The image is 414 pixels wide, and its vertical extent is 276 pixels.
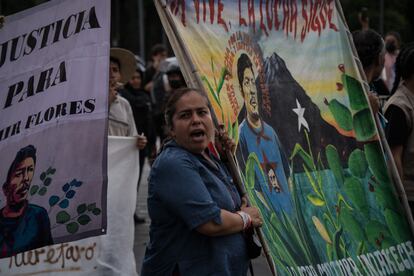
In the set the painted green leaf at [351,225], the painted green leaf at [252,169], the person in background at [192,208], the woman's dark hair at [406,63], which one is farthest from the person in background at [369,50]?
the person in background at [192,208]

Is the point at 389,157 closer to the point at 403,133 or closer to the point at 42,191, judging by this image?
the point at 403,133

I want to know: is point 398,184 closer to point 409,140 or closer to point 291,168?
point 409,140

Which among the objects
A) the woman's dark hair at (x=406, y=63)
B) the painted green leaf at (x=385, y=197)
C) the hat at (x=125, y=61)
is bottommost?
the painted green leaf at (x=385, y=197)

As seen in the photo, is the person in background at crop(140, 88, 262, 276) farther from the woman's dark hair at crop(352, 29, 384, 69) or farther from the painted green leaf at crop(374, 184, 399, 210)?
the woman's dark hair at crop(352, 29, 384, 69)

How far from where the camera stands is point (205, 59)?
453 cm

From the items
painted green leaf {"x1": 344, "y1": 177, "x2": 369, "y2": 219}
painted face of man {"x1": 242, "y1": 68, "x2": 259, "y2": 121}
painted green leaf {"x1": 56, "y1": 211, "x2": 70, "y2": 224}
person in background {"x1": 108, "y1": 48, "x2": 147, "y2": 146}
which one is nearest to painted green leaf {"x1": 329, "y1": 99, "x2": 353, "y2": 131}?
painted green leaf {"x1": 344, "y1": 177, "x2": 369, "y2": 219}

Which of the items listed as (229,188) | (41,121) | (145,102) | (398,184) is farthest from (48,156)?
(145,102)

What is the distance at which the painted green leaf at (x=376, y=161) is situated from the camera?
18.5 ft

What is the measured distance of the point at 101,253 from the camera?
6.82 metres

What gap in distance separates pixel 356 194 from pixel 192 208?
1642 millimetres

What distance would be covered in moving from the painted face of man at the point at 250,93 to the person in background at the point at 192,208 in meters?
0.51

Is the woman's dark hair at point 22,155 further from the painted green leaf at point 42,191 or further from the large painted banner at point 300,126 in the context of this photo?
the large painted banner at point 300,126

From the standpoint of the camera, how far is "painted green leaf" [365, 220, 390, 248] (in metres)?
5.47

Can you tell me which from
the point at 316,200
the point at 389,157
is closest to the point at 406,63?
the point at 389,157
